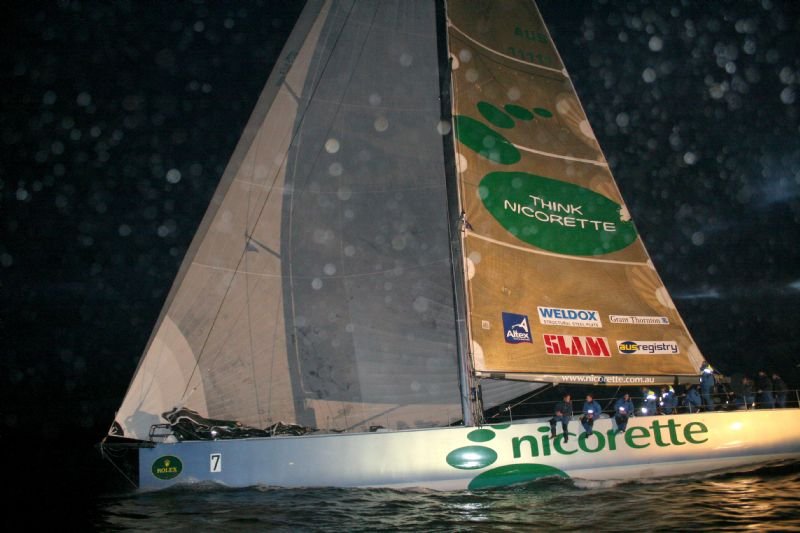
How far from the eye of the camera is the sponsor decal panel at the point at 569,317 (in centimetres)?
1062

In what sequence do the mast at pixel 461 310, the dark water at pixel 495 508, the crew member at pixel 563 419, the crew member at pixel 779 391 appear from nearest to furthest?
the dark water at pixel 495 508
the crew member at pixel 563 419
the mast at pixel 461 310
the crew member at pixel 779 391

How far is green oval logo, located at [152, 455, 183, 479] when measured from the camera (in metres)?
8.88

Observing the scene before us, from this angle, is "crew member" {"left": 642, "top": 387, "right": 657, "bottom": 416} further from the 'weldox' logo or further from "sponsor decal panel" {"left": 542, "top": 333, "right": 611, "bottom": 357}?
the 'weldox' logo

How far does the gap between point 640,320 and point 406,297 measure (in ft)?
14.0

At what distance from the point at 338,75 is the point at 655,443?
8.39 metres

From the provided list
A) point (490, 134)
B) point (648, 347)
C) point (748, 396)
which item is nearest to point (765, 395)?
point (748, 396)

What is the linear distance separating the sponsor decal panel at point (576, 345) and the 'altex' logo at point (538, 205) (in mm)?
1700

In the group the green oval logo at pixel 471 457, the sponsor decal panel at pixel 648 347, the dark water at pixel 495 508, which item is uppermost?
the sponsor decal panel at pixel 648 347

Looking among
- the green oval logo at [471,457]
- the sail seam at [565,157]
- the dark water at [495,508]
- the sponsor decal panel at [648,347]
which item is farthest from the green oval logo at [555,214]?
the dark water at [495,508]

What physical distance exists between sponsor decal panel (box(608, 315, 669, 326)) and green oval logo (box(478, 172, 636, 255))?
1.32m

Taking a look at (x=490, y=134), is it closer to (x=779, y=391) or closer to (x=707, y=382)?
(x=707, y=382)

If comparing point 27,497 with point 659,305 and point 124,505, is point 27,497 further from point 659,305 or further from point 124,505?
point 659,305

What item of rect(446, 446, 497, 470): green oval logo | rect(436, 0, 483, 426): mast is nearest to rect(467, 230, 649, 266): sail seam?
rect(436, 0, 483, 426): mast

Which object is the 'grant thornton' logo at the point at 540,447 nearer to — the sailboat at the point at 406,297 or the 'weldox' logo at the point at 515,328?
the sailboat at the point at 406,297
